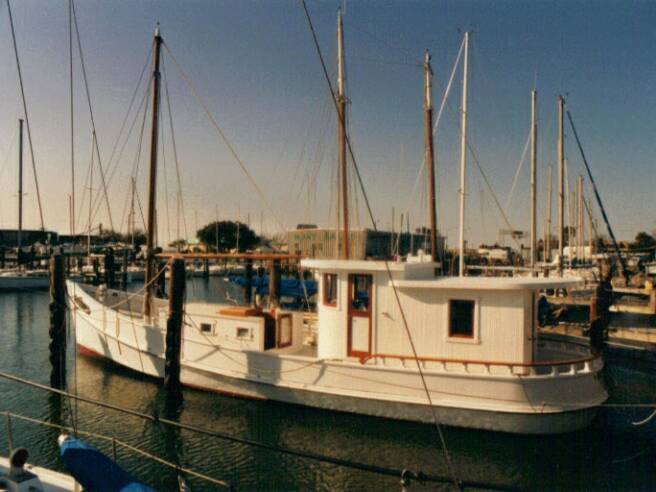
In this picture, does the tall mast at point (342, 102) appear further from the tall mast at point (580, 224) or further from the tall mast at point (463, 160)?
the tall mast at point (580, 224)

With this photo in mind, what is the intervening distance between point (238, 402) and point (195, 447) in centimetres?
257

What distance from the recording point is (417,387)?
10938mm

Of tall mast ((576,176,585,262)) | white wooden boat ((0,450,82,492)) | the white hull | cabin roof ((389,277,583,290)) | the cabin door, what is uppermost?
tall mast ((576,176,585,262))

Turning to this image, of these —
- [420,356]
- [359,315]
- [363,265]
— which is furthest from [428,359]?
[363,265]

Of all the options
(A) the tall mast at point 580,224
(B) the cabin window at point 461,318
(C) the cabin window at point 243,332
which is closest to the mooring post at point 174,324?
(C) the cabin window at point 243,332

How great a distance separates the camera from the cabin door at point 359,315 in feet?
37.8

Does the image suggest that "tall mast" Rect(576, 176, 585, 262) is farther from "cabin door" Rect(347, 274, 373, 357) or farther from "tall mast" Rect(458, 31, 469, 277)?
"cabin door" Rect(347, 274, 373, 357)

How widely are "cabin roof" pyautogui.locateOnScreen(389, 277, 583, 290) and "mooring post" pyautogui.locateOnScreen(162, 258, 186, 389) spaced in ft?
19.0

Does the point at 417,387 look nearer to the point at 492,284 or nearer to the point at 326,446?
the point at 326,446

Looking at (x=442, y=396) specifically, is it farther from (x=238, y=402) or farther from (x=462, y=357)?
(x=238, y=402)

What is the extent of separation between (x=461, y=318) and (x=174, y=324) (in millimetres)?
7347

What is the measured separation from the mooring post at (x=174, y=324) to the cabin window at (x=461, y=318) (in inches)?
273

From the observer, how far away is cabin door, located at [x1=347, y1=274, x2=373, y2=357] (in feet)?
37.8

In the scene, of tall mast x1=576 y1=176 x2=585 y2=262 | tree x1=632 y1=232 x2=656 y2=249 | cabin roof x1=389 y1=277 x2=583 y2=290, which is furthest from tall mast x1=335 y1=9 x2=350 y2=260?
tree x1=632 y1=232 x2=656 y2=249
